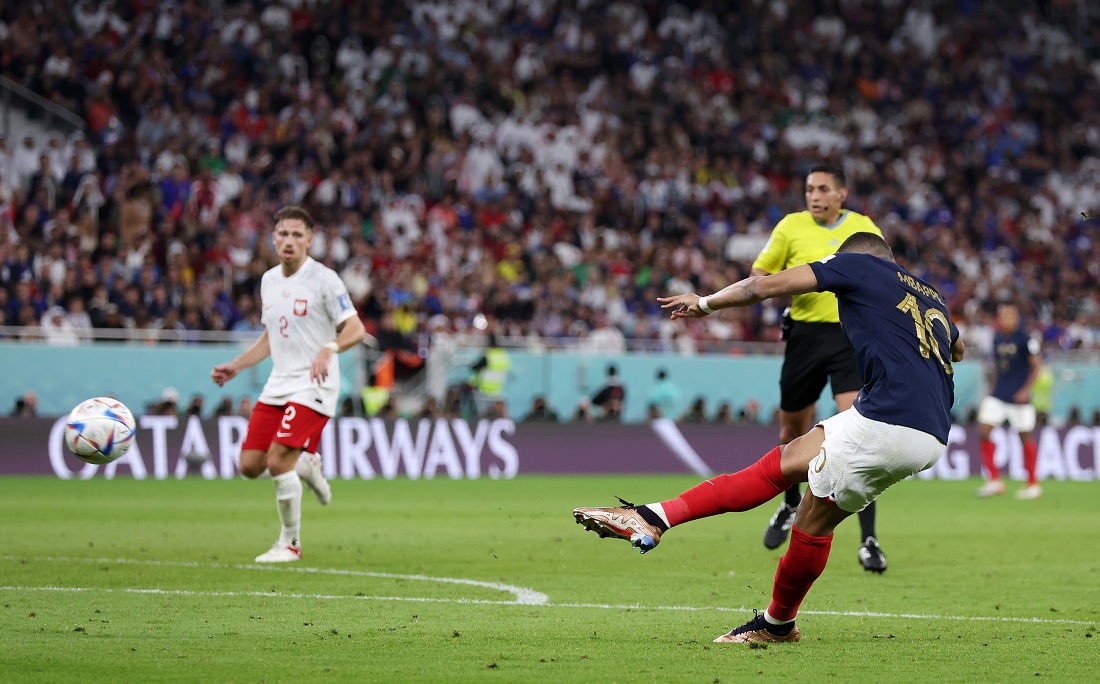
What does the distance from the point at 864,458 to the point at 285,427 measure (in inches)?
208

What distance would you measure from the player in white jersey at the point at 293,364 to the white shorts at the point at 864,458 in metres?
4.83

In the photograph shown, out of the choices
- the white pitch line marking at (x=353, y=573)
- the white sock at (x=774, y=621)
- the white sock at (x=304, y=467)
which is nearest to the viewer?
the white sock at (x=774, y=621)

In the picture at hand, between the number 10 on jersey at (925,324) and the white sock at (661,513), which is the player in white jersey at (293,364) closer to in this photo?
the white sock at (661,513)

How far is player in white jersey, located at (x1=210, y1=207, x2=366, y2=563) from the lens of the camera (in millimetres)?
10781

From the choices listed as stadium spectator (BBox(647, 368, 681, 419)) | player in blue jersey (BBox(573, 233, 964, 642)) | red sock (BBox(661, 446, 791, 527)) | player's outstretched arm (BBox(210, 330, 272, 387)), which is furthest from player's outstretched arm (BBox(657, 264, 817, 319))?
stadium spectator (BBox(647, 368, 681, 419))

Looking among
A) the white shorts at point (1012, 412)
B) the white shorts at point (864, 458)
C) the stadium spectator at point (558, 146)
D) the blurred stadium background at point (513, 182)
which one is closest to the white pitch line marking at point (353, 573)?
the white shorts at point (864, 458)

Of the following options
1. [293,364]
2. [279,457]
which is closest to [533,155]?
[293,364]

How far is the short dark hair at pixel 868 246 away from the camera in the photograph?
702 cm

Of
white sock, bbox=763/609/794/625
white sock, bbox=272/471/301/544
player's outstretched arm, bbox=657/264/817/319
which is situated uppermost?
player's outstretched arm, bbox=657/264/817/319

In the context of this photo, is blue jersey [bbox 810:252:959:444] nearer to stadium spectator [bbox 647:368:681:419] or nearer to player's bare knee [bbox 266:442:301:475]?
player's bare knee [bbox 266:442:301:475]

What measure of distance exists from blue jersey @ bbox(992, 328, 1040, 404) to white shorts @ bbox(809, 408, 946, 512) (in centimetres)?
1435

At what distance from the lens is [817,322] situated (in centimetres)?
1056

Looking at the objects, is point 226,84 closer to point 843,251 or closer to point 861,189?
point 861,189

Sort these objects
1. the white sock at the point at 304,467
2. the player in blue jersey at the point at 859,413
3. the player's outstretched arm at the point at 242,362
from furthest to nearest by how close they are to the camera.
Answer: the white sock at the point at 304,467 → the player's outstretched arm at the point at 242,362 → the player in blue jersey at the point at 859,413
